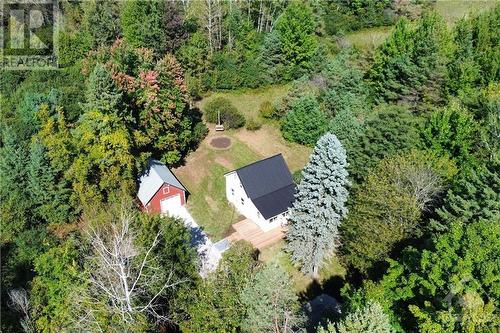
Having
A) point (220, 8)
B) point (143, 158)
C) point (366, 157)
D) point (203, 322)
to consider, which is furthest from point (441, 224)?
point (220, 8)

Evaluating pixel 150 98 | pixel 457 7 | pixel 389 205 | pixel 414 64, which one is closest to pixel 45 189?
pixel 150 98

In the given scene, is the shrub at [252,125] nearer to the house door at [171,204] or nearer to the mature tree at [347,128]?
the mature tree at [347,128]

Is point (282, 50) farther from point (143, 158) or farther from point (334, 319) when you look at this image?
point (334, 319)

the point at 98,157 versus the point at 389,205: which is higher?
the point at 98,157

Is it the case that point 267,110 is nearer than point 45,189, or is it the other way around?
point 45,189

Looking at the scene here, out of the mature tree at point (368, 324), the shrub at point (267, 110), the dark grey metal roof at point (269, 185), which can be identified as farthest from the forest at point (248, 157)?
the dark grey metal roof at point (269, 185)

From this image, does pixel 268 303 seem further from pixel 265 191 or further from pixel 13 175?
pixel 13 175
